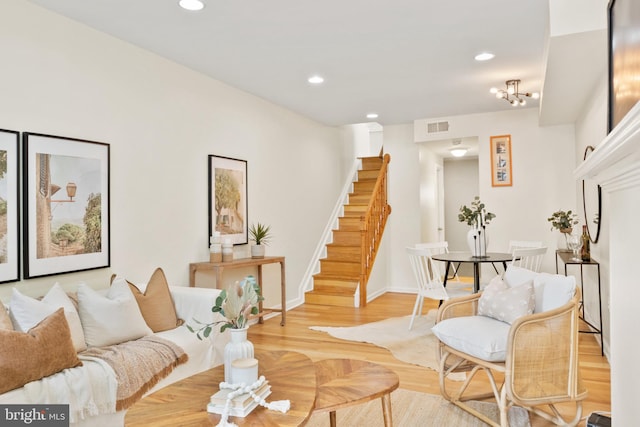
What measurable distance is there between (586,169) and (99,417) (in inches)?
98.9

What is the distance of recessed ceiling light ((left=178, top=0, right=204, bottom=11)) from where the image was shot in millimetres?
2895

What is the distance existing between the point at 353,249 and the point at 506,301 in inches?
157

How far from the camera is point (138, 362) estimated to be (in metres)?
2.57

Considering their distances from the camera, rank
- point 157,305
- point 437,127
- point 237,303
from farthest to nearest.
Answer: point 437,127 < point 157,305 < point 237,303

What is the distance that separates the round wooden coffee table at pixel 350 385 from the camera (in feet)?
6.39

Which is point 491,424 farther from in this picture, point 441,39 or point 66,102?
point 66,102

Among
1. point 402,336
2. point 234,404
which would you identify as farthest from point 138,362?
point 402,336

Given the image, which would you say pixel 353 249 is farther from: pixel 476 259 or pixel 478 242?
pixel 476 259

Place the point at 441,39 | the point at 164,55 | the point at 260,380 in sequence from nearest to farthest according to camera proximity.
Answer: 1. the point at 260,380
2. the point at 441,39
3. the point at 164,55

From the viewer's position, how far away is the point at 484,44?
12.1ft

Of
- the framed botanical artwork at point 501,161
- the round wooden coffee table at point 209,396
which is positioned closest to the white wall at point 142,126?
the round wooden coffee table at point 209,396

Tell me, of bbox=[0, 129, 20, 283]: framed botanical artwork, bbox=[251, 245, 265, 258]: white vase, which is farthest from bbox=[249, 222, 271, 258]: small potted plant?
bbox=[0, 129, 20, 283]: framed botanical artwork

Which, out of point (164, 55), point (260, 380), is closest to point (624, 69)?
point (260, 380)

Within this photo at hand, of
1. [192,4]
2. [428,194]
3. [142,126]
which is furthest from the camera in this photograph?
[428,194]
